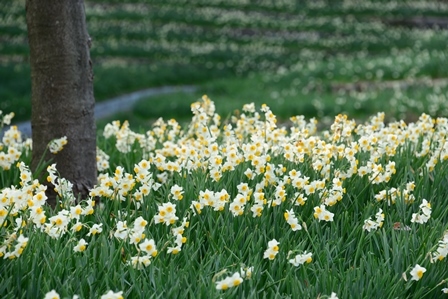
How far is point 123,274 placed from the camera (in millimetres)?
2348

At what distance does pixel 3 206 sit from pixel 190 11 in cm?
2059

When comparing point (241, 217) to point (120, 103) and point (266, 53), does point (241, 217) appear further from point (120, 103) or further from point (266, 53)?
point (266, 53)

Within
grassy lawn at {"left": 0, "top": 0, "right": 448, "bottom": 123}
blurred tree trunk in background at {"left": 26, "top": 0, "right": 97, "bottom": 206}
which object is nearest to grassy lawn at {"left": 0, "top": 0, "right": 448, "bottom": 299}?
blurred tree trunk in background at {"left": 26, "top": 0, "right": 97, "bottom": 206}

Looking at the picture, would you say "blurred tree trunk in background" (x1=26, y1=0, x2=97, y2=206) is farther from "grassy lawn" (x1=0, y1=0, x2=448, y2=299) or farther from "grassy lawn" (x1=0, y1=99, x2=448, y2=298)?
"grassy lawn" (x1=0, y1=99, x2=448, y2=298)

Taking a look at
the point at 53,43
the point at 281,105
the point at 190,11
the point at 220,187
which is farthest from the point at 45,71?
the point at 190,11

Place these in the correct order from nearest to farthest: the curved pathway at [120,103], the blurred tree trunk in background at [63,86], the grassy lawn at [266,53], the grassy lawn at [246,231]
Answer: the grassy lawn at [246,231], the blurred tree trunk in background at [63,86], the grassy lawn at [266,53], the curved pathway at [120,103]

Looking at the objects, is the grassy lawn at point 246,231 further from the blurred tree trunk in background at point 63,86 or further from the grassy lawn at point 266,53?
the grassy lawn at point 266,53

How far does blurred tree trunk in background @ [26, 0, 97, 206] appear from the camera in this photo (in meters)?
3.62

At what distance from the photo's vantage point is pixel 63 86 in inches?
144

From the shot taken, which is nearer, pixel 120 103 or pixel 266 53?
pixel 120 103

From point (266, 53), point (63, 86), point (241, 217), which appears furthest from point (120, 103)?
point (241, 217)

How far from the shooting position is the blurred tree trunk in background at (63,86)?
3621mm

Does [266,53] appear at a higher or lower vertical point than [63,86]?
lower

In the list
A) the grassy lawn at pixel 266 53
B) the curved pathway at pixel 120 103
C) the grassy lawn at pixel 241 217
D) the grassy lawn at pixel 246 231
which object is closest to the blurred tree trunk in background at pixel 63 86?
the grassy lawn at pixel 241 217
